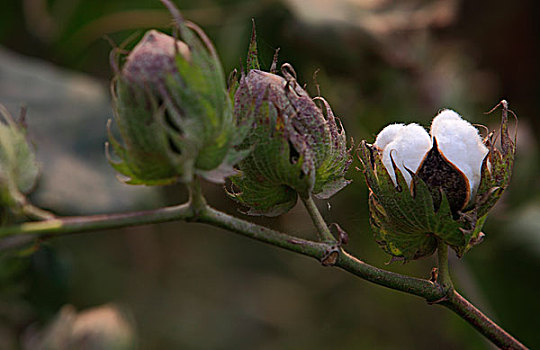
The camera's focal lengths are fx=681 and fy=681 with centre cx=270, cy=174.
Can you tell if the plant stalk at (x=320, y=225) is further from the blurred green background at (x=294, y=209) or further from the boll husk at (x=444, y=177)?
the blurred green background at (x=294, y=209)

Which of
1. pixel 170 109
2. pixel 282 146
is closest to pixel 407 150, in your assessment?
pixel 282 146

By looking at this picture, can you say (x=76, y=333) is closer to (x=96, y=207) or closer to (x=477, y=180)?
(x=96, y=207)

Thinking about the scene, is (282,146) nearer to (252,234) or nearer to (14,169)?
(252,234)

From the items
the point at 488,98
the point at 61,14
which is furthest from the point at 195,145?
the point at 61,14

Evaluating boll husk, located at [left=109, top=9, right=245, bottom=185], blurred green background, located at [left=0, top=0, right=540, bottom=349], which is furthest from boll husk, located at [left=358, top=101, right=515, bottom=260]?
blurred green background, located at [left=0, top=0, right=540, bottom=349]

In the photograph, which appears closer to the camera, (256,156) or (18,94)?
(256,156)

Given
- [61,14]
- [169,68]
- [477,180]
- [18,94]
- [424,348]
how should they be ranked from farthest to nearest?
[61,14], [424,348], [18,94], [477,180], [169,68]

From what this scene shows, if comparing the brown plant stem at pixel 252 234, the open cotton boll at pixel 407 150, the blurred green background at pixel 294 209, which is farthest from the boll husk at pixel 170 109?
the blurred green background at pixel 294 209

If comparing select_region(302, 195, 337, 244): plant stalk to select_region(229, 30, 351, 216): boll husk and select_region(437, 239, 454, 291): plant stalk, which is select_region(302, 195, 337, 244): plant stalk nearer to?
select_region(229, 30, 351, 216): boll husk
